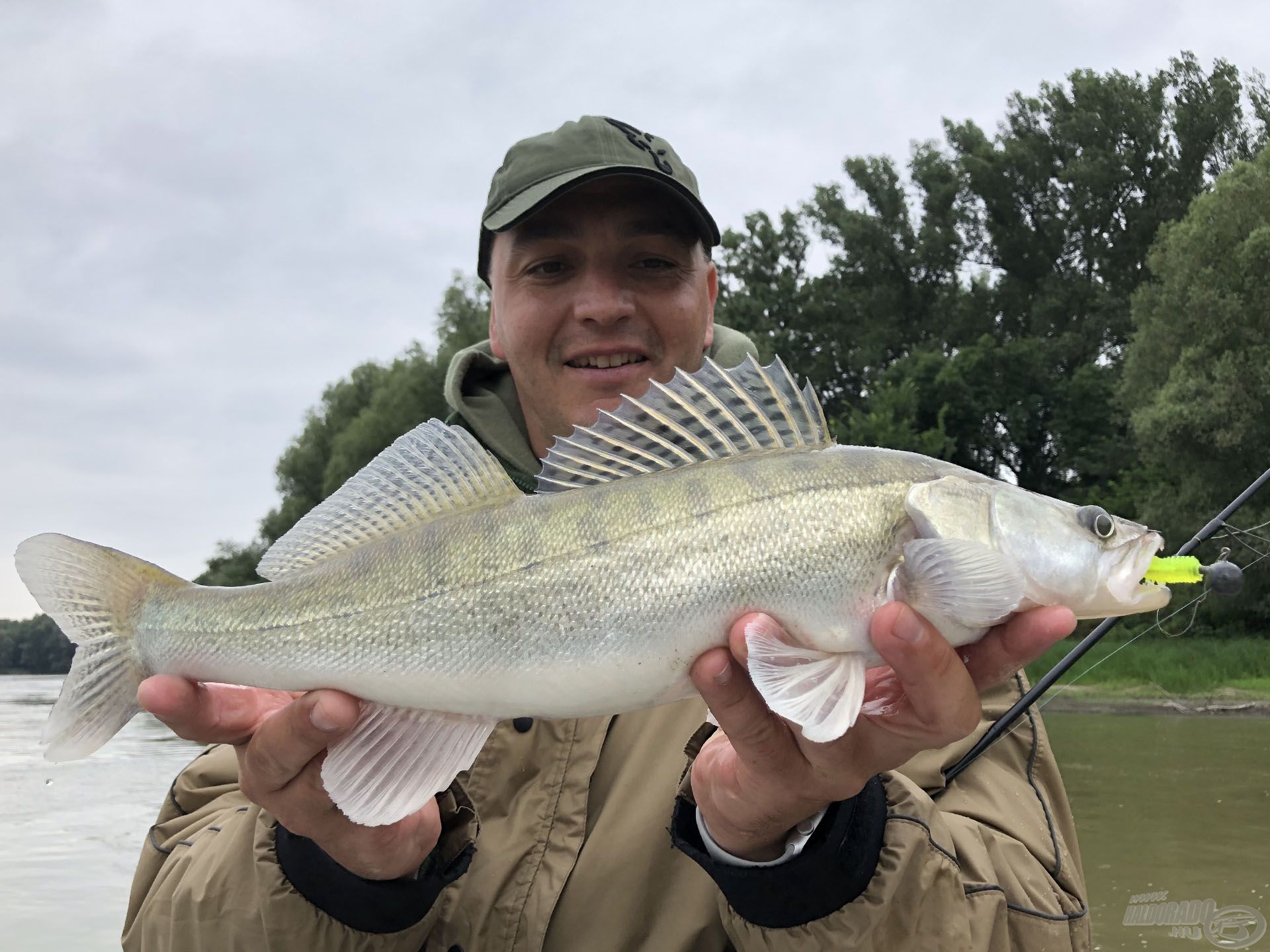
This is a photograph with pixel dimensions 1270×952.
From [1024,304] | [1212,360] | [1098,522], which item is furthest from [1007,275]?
[1098,522]

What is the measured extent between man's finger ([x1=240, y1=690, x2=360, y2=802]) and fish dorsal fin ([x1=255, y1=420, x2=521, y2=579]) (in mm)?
375

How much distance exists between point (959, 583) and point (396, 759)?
4.02 feet

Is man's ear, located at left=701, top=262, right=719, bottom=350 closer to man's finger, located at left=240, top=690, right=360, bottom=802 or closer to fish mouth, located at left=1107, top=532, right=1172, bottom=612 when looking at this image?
fish mouth, located at left=1107, top=532, right=1172, bottom=612

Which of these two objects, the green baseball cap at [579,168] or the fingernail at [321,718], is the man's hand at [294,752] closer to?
the fingernail at [321,718]

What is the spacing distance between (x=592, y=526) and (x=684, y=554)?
0.70 ft

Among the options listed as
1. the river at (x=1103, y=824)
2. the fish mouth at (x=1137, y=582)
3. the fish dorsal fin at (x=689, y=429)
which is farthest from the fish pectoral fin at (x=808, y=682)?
the river at (x=1103, y=824)

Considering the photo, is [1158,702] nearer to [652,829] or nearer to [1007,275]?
[652,829]

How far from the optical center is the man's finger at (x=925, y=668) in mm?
1964

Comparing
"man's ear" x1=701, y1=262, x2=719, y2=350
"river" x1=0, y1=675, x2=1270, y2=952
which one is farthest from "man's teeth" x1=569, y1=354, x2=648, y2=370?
"river" x1=0, y1=675, x2=1270, y2=952

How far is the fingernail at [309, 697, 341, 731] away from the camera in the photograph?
2.18 m

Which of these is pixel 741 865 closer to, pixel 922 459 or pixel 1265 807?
pixel 922 459

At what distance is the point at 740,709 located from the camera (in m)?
2.11

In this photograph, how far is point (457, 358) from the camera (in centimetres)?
381

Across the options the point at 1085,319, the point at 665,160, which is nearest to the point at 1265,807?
the point at 665,160
